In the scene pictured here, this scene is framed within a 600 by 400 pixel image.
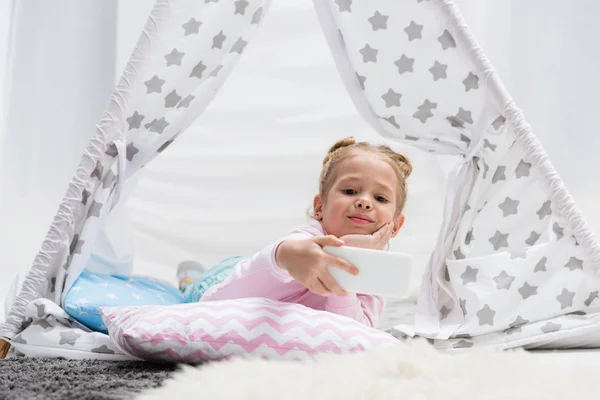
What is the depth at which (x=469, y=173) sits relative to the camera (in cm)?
151

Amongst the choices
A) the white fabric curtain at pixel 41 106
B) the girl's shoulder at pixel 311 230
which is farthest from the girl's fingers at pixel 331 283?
the white fabric curtain at pixel 41 106

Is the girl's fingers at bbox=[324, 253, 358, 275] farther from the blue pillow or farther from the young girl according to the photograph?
the blue pillow

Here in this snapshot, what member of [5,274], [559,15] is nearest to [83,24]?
[5,274]

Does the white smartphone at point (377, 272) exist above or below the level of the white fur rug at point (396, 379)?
above

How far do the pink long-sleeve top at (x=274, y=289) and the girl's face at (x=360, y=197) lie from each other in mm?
49

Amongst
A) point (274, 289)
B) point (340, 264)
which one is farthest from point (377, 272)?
point (274, 289)

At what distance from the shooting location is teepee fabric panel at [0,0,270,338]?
52.9 inches

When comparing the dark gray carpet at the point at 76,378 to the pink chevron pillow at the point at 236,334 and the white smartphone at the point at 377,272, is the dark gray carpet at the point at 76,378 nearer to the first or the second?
the pink chevron pillow at the point at 236,334

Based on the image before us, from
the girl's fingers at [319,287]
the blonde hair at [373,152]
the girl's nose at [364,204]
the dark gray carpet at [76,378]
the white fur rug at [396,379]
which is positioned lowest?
the dark gray carpet at [76,378]

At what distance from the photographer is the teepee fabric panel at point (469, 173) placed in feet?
4.50

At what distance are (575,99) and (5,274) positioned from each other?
163cm

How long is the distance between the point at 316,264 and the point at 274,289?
253mm

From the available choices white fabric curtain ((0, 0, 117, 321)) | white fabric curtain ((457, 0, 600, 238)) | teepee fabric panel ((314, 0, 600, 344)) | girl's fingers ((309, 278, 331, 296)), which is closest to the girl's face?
teepee fabric panel ((314, 0, 600, 344))

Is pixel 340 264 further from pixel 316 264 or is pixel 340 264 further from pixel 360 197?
pixel 360 197
